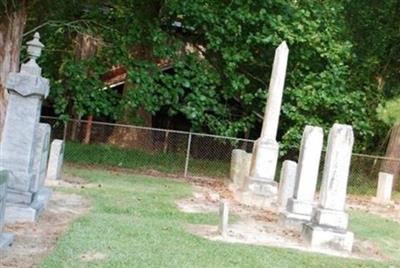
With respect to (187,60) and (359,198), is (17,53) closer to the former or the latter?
(187,60)

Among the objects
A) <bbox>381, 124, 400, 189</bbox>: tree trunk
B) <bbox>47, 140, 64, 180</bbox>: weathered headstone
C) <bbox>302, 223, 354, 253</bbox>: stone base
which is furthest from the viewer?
<bbox>381, 124, 400, 189</bbox>: tree trunk

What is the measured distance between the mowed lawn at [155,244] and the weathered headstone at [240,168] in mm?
3330

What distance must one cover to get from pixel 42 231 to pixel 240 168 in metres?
8.45

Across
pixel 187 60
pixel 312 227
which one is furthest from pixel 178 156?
pixel 312 227

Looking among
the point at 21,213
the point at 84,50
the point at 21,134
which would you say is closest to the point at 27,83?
the point at 21,134

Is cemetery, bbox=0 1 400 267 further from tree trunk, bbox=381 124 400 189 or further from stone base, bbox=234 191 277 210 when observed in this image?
tree trunk, bbox=381 124 400 189

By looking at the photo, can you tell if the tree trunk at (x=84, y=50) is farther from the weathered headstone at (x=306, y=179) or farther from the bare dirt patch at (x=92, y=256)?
the bare dirt patch at (x=92, y=256)

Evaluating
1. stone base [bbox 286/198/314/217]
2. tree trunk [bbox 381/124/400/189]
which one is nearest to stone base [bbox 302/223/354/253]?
stone base [bbox 286/198/314/217]

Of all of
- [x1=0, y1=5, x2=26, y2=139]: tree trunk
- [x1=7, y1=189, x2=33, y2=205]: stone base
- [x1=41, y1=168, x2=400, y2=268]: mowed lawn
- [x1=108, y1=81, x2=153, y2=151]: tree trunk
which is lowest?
[x1=41, y1=168, x2=400, y2=268]: mowed lawn

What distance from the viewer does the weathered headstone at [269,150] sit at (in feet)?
48.3

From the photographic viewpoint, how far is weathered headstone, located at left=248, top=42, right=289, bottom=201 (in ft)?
48.3

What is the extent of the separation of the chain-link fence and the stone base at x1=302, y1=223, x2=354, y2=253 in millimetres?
10078

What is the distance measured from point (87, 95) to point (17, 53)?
10.8 feet

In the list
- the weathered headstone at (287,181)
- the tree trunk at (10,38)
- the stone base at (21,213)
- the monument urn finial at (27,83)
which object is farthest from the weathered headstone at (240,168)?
the monument urn finial at (27,83)
